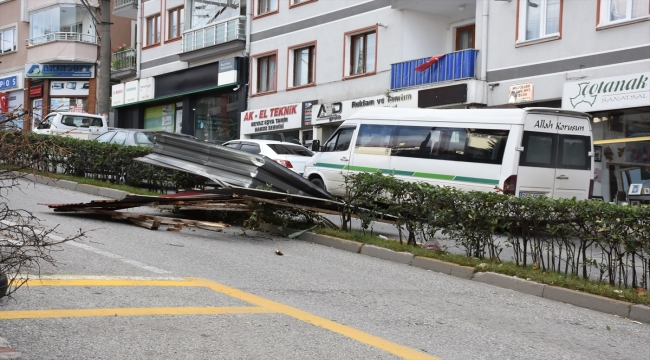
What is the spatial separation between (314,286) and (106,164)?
11444mm

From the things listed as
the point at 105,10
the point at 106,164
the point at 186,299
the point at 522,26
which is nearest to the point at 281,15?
the point at 105,10

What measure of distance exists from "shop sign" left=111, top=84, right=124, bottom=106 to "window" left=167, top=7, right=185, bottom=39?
5.24 m

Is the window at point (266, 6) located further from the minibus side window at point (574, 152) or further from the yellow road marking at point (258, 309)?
the yellow road marking at point (258, 309)

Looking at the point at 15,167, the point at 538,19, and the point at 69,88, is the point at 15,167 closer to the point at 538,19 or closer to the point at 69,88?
the point at 538,19

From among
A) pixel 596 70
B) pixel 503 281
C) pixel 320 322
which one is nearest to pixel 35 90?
pixel 596 70

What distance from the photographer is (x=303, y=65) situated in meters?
31.0

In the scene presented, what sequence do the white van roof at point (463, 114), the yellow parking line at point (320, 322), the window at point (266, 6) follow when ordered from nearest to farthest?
the yellow parking line at point (320, 322), the white van roof at point (463, 114), the window at point (266, 6)

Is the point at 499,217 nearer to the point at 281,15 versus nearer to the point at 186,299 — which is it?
the point at 186,299

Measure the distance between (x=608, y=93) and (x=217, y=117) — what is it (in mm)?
20665

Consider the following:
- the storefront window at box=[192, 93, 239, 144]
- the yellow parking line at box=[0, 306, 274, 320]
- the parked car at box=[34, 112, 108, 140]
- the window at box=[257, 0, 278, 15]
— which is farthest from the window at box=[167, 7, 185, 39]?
the yellow parking line at box=[0, 306, 274, 320]

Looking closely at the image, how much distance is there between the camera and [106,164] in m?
18.7

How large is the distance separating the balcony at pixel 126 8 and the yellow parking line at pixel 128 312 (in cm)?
3757

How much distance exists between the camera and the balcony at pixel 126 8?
42.0 meters

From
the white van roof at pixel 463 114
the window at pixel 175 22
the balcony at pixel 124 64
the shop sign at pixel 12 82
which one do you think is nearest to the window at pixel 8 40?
the shop sign at pixel 12 82
